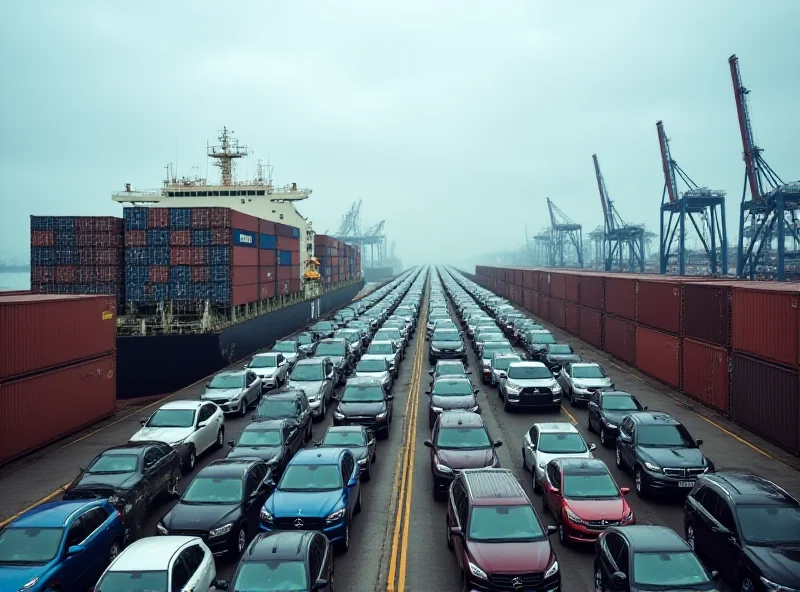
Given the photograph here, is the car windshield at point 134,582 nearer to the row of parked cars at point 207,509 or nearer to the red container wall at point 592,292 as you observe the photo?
the row of parked cars at point 207,509

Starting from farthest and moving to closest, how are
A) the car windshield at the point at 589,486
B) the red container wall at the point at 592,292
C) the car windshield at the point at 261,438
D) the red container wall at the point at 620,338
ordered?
the red container wall at the point at 592,292 → the red container wall at the point at 620,338 → the car windshield at the point at 261,438 → the car windshield at the point at 589,486

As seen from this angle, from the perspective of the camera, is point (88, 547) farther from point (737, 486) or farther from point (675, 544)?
point (737, 486)

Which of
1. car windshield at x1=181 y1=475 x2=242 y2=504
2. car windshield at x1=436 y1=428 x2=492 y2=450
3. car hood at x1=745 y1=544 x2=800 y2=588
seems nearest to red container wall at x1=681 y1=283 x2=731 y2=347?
car windshield at x1=436 y1=428 x2=492 y2=450

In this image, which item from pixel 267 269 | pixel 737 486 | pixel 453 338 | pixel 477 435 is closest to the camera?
pixel 737 486

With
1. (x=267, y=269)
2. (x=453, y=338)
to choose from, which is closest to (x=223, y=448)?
(x=453, y=338)

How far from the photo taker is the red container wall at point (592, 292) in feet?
121

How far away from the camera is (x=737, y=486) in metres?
10.2

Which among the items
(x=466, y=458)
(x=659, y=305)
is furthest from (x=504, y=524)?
(x=659, y=305)

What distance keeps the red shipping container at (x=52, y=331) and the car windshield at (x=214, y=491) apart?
8.52 meters

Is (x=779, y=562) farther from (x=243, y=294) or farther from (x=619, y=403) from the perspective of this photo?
(x=243, y=294)

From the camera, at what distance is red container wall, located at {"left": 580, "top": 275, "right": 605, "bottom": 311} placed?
3694 centimetres

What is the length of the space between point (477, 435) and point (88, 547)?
808cm

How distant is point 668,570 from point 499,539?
89.0 inches

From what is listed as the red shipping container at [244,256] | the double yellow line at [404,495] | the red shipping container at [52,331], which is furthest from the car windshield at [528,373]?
the red shipping container at [244,256]
